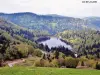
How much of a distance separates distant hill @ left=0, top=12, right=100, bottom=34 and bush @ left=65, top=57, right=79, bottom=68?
5.45 feet

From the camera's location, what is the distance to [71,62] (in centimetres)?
1329

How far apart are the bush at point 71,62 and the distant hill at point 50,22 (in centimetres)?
166

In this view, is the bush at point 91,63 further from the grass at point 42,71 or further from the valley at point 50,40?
the grass at point 42,71

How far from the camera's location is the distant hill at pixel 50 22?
14.1 m

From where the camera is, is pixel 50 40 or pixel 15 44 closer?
pixel 15 44

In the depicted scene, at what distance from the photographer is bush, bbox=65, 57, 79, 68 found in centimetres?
1322

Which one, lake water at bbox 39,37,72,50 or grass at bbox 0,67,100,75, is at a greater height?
lake water at bbox 39,37,72,50

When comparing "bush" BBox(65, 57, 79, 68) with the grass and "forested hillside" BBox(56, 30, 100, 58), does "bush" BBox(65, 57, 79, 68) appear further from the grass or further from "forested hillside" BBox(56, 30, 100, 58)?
the grass

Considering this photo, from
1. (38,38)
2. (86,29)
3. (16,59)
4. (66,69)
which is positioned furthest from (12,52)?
(86,29)

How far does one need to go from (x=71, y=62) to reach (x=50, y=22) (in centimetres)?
237

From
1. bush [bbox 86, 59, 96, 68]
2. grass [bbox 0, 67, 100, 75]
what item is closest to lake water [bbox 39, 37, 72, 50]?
bush [bbox 86, 59, 96, 68]

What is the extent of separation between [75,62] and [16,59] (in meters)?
2.67

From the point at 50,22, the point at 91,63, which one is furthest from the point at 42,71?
the point at 50,22

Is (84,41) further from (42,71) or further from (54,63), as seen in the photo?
(42,71)
